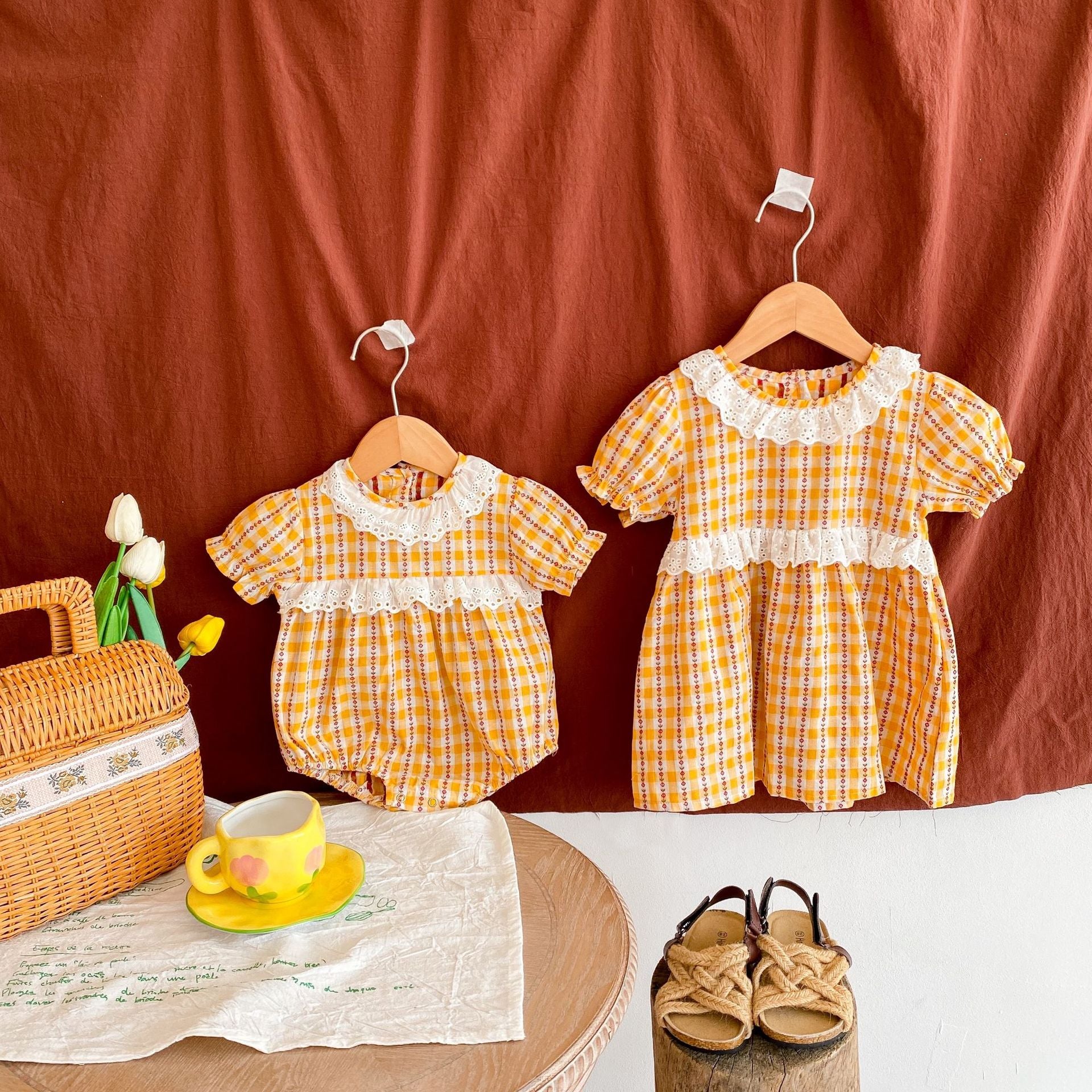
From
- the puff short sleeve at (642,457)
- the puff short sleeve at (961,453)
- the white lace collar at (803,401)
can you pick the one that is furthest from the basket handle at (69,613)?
the puff short sleeve at (961,453)

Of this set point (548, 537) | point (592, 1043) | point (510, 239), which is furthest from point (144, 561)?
point (592, 1043)

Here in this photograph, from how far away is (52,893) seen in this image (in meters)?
0.97

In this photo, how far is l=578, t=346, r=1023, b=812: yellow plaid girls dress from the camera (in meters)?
1.15

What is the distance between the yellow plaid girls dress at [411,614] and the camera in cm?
118

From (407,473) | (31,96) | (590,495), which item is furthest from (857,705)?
(31,96)

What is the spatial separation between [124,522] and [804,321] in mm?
809

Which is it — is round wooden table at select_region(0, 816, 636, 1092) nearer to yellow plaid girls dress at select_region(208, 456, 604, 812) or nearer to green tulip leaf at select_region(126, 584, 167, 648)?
A: yellow plaid girls dress at select_region(208, 456, 604, 812)

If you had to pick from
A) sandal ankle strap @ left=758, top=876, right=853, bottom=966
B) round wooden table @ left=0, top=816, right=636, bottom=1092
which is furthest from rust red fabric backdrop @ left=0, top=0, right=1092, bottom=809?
round wooden table @ left=0, top=816, right=636, bottom=1092

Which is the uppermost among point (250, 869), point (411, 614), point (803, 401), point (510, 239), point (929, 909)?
point (510, 239)

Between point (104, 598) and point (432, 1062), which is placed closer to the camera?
point (432, 1062)

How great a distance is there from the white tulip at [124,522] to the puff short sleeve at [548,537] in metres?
0.43

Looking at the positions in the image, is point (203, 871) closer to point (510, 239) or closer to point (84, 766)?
point (84, 766)

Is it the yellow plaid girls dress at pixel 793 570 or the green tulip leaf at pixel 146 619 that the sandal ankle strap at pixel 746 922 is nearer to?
the yellow plaid girls dress at pixel 793 570

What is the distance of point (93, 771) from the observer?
0.97m
